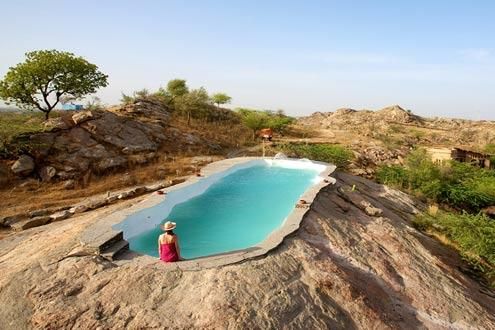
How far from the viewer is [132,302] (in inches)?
203

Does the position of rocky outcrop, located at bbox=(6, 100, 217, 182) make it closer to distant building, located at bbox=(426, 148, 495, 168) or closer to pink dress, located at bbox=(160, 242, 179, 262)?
pink dress, located at bbox=(160, 242, 179, 262)

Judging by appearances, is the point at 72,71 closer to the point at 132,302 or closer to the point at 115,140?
the point at 115,140

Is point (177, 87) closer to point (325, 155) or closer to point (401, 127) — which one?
point (325, 155)

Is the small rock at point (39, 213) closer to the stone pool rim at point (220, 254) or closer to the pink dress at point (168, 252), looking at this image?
the stone pool rim at point (220, 254)

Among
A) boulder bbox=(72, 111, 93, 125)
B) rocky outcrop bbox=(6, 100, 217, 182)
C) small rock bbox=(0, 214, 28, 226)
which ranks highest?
boulder bbox=(72, 111, 93, 125)

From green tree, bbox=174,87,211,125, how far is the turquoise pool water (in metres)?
11.2

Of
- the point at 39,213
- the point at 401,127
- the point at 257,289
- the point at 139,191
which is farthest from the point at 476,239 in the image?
the point at 401,127

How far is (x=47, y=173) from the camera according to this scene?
527 inches

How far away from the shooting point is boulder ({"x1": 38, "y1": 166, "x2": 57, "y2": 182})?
13.2 m

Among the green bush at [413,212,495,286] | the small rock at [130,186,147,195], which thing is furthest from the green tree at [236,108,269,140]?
the green bush at [413,212,495,286]

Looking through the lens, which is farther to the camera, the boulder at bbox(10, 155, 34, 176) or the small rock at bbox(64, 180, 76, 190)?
the boulder at bbox(10, 155, 34, 176)

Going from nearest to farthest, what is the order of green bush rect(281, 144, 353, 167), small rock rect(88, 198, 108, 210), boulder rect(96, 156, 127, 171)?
small rock rect(88, 198, 108, 210) < boulder rect(96, 156, 127, 171) < green bush rect(281, 144, 353, 167)

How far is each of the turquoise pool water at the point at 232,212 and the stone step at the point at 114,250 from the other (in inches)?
25.4

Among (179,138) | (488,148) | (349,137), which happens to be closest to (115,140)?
(179,138)
